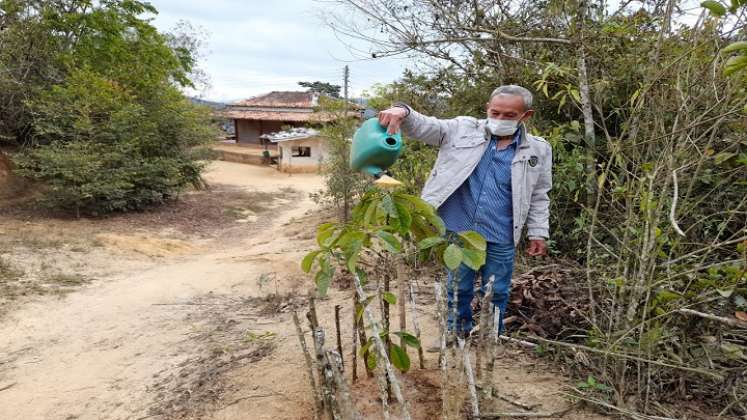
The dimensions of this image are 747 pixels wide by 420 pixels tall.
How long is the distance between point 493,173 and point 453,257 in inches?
40.5

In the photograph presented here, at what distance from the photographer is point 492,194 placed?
245 cm

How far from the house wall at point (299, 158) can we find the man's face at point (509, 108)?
1980cm

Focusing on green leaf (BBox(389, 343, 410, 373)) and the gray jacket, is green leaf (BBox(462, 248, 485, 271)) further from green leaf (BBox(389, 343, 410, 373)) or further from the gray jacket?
the gray jacket

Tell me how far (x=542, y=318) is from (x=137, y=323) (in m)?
3.15

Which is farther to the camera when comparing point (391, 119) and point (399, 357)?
point (391, 119)

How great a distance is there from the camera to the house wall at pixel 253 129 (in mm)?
27703

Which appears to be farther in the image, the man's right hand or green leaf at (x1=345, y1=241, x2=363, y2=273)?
the man's right hand

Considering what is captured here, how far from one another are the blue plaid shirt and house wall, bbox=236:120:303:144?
26002mm

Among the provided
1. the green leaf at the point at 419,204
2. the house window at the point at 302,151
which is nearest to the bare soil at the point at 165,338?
the green leaf at the point at 419,204

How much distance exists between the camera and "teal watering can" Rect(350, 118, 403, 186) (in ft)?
6.34

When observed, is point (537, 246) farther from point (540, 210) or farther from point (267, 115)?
point (267, 115)

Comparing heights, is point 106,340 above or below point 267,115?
below

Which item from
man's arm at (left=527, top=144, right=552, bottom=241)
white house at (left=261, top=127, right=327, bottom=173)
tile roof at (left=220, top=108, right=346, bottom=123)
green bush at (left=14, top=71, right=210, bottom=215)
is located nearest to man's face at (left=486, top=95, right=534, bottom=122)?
man's arm at (left=527, top=144, right=552, bottom=241)

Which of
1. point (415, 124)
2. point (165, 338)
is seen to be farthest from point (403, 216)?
point (165, 338)
